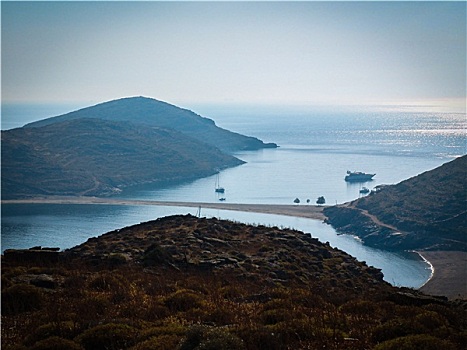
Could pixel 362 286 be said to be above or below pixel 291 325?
below

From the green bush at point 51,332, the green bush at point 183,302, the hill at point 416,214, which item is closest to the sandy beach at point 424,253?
the hill at point 416,214

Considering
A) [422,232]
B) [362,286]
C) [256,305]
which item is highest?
[256,305]

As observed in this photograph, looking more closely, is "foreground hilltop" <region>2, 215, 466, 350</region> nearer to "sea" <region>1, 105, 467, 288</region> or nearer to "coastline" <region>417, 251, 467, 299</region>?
"coastline" <region>417, 251, 467, 299</region>

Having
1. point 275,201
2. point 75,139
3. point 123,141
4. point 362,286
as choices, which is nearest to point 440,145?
point 275,201

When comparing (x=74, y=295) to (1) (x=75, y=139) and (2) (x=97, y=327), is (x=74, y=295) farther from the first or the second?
(1) (x=75, y=139)

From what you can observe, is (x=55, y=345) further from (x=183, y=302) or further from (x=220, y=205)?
(x=220, y=205)

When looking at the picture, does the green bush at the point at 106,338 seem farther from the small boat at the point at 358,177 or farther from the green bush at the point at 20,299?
the small boat at the point at 358,177

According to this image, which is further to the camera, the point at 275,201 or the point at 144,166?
the point at 144,166
